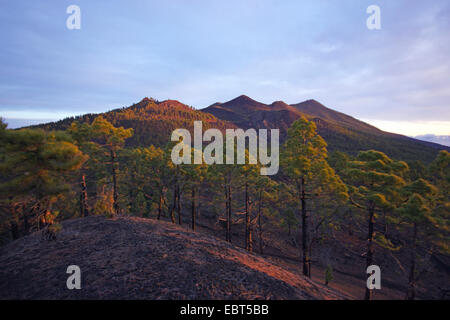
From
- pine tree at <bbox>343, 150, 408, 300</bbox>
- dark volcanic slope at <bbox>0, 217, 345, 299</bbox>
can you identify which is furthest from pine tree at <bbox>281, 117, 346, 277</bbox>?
dark volcanic slope at <bbox>0, 217, 345, 299</bbox>

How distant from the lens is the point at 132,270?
8.32m

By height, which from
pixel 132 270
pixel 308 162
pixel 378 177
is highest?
pixel 308 162

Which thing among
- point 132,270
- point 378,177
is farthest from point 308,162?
point 132,270

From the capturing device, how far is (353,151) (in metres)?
65.2

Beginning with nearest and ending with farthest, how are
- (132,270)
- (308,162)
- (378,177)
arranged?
(132,270)
(378,177)
(308,162)

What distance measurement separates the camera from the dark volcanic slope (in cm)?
729

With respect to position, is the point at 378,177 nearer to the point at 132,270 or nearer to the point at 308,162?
the point at 308,162

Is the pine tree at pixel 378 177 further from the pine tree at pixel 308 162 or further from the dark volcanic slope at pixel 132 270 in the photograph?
the dark volcanic slope at pixel 132 270

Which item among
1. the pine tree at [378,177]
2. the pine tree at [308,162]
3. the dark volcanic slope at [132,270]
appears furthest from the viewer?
the pine tree at [308,162]

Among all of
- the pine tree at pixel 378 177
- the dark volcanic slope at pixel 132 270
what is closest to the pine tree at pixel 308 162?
the pine tree at pixel 378 177

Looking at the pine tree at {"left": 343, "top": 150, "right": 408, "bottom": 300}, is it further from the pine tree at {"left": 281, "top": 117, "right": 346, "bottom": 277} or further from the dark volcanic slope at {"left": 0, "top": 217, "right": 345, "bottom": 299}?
the dark volcanic slope at {"left": 0, "top": 217, "right": 345, "bottom": 299}

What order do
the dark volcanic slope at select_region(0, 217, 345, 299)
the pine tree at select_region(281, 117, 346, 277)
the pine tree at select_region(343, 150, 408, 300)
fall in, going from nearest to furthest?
the dark volcanic slope at select_region(0, 217, 345, 299)
the pine tree at select_region(343, 150, 408, 300)
the pine tree at select_region(281, 117, 346, 277)

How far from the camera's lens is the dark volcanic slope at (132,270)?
7.29 meters

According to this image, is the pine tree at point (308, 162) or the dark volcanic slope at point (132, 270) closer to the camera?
the dark volcanic slope at point (132, 270)
